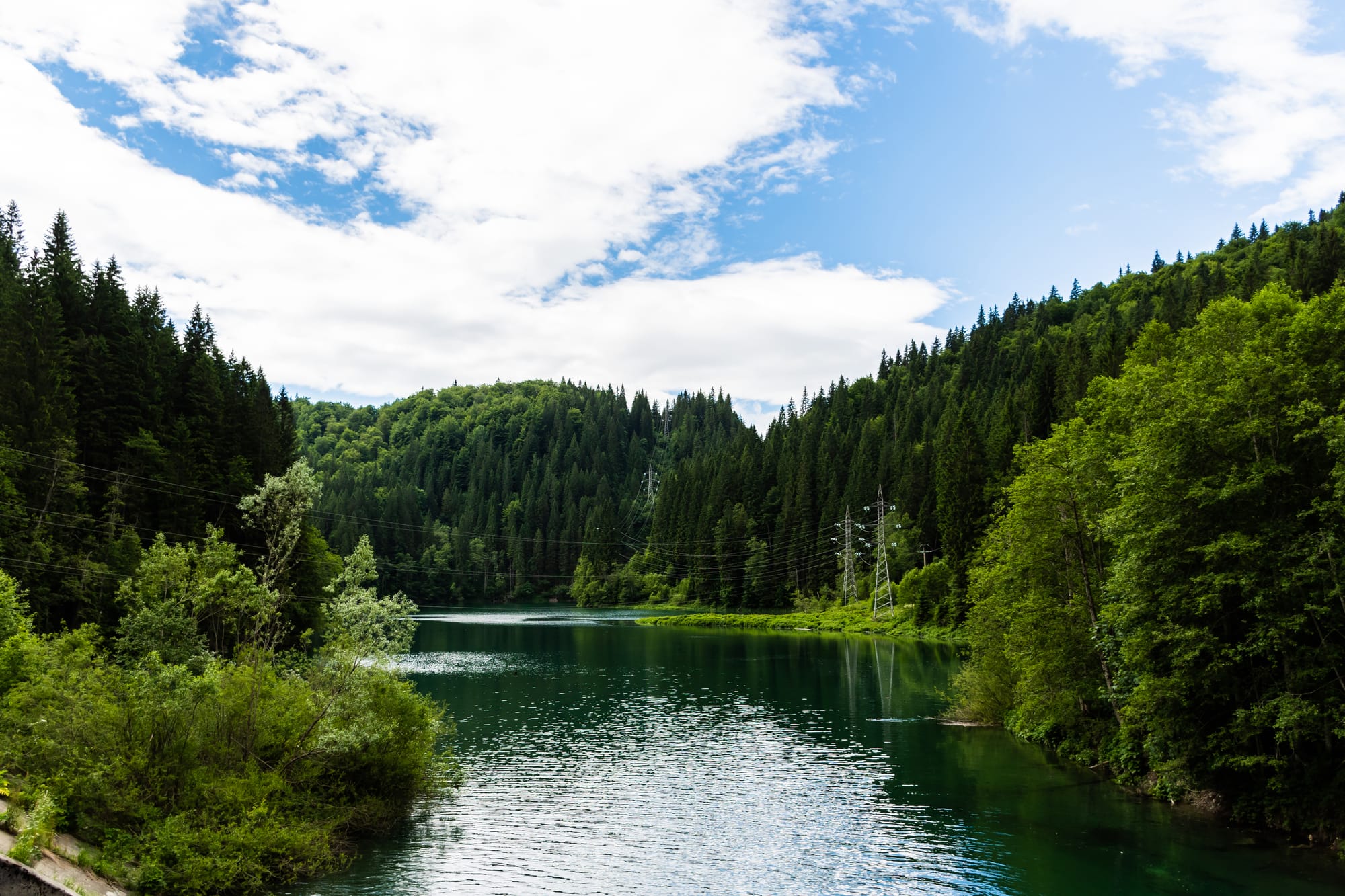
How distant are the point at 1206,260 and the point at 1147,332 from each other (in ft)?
455

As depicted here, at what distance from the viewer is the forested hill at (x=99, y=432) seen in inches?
1859

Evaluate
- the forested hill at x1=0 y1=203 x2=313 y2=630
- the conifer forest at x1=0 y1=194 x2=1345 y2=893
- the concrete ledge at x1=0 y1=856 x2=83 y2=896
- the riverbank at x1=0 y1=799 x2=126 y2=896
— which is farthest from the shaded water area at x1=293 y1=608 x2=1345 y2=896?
the forested hill at x1=0 y1=203 x2=313 y2=630

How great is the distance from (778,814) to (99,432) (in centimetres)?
5208

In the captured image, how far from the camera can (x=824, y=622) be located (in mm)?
113938

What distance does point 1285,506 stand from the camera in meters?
26.8

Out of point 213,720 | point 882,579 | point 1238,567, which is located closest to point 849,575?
point 882,579

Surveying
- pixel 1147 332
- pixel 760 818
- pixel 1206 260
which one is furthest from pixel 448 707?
pixel 1206 260

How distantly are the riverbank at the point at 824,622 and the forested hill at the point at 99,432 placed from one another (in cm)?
6580

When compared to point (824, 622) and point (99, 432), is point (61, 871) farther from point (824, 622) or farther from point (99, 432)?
point (824, 622)

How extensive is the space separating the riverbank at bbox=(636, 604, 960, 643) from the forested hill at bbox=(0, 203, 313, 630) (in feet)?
216

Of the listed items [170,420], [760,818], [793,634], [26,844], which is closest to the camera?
[26,844]

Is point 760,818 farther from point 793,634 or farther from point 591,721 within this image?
point 793,634

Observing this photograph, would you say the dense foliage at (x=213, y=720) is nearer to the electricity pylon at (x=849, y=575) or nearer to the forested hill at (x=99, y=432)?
the forested hill at (x=99, y=432)

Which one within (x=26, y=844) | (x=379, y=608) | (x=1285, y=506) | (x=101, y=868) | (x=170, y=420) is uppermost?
(x=170, y=420)
